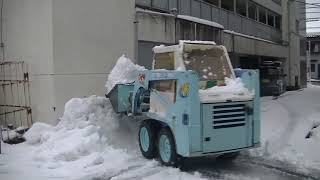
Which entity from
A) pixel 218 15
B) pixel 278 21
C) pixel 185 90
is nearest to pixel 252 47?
pixel 218 15

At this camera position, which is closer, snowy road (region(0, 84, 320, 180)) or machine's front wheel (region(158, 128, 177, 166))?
snowy road (region(0, 84, 320, 180))

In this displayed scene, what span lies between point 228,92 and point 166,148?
179 centimetres

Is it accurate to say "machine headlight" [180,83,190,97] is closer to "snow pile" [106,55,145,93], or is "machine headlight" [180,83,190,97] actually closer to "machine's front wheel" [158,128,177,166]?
"machine's front wheel" [158,128,177,166]

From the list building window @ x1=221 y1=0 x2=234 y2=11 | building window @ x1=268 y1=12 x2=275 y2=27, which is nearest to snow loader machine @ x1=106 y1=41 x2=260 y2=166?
building window @ x1=221 y1=0 x2=234 y2=11

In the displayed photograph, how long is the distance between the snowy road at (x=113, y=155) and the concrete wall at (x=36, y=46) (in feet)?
3.77

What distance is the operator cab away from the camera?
10.2 meters

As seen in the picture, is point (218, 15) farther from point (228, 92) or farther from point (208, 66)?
point (228, 92)

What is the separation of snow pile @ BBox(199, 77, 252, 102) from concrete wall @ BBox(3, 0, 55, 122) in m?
5.69

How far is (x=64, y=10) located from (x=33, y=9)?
111 cm

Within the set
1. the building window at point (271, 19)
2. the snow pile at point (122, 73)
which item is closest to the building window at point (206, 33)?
the snow pile at point (122, 73)

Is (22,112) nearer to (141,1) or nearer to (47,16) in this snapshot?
(47,16)

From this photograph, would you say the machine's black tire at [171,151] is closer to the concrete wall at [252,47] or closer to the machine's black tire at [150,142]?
the machine's black tire at [150,142]

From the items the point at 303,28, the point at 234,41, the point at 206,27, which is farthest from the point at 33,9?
the point at 303,28

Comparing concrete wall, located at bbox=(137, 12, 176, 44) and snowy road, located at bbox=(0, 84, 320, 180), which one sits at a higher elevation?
concrete wall, located at bbox=(137, 12, 176, 44)
